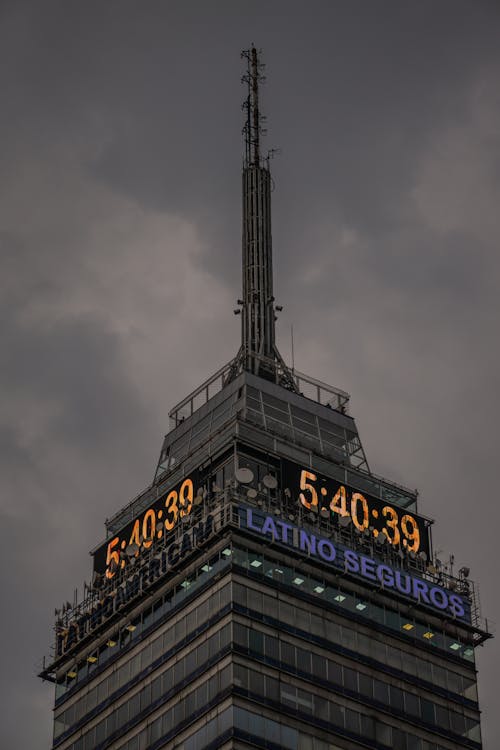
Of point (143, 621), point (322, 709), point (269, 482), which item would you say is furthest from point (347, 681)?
point (143, 621)

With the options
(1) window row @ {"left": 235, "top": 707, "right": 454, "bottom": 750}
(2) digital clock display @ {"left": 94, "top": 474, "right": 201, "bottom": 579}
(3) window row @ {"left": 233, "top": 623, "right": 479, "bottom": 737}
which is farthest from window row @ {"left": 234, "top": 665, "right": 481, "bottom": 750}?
(2) digital clock display @ {"left": 94, "top": 474, "right": 201, "bottom": 579}

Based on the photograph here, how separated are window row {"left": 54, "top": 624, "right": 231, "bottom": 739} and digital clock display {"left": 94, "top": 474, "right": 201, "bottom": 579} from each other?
37.2 feet

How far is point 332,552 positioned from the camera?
188125 mm

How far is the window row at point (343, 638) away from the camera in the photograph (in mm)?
180000

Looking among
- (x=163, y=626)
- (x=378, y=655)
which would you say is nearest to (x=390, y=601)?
(x=378, y=655)

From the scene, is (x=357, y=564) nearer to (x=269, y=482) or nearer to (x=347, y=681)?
(x=269, y=482)

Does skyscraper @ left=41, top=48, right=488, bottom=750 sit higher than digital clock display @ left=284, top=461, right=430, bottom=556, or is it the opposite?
digital clock display @ left=284, top=461, right=430, bottom=556

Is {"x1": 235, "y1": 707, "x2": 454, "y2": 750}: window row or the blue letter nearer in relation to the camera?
{"x1": 235, "y1": 707, "x2": 454, "y2": 750}: window row

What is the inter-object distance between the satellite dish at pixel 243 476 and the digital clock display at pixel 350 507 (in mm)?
6158

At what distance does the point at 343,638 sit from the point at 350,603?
4403 mm

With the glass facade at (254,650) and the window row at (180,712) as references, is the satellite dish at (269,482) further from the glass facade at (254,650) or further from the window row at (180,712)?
the window row at (180,712)

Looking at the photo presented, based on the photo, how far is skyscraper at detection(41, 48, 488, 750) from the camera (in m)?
176

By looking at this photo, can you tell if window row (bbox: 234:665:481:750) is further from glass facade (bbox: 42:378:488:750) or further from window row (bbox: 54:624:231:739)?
window row (bbox: 54:624:231:739)

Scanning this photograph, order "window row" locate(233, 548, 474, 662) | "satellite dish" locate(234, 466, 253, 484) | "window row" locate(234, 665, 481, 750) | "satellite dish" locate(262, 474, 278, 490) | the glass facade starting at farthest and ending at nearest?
"satellite dish" locate(262, 474, 278, 490), "satellite dish" locate(234, 466, 253, 484), "window row" locate(233, 548, 474, 662), the glass facade, "window row" locate(234, 665, 481, 750)
